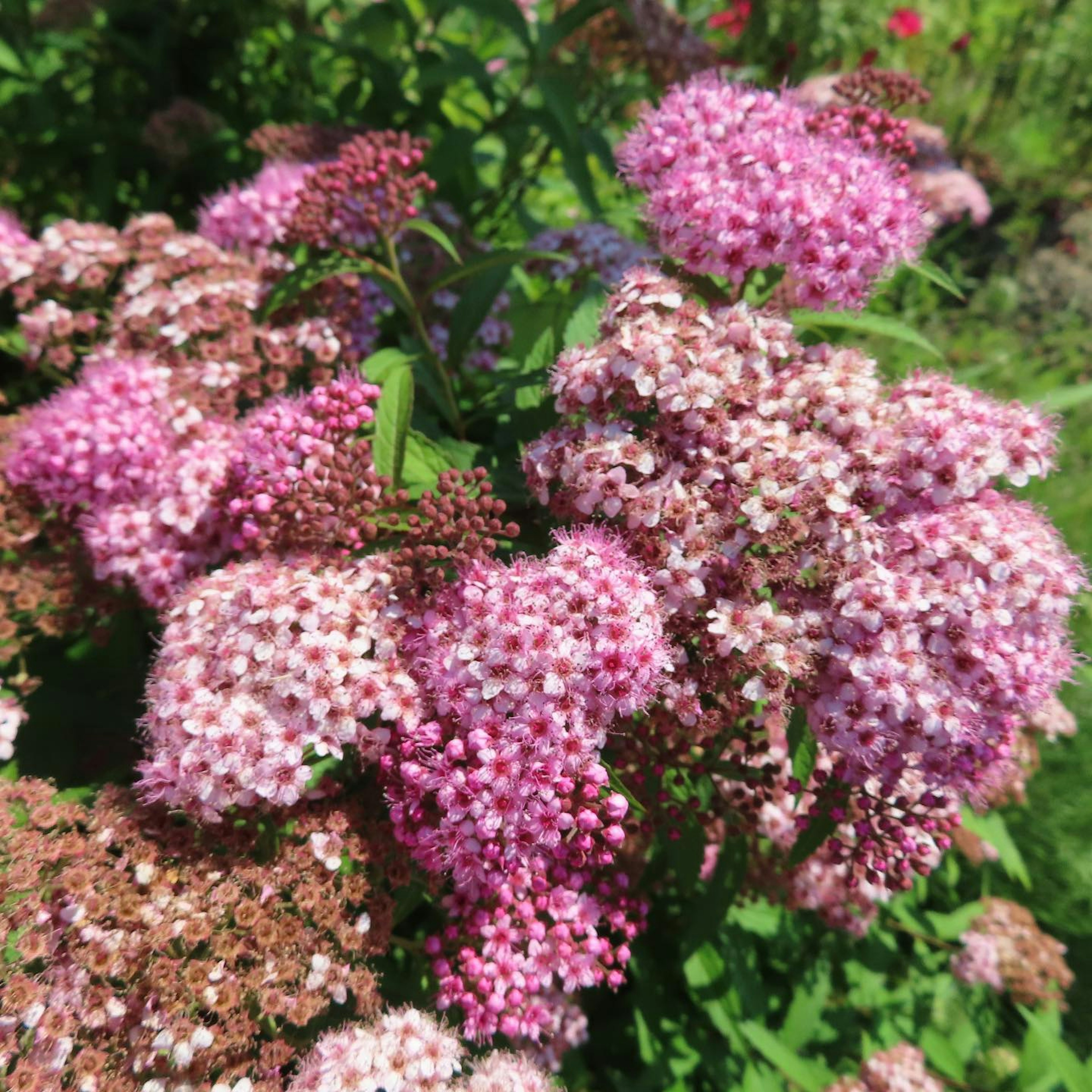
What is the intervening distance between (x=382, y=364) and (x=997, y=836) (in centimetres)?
262

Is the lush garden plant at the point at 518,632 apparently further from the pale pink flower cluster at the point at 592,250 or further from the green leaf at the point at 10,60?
the green leaf at the point at 10,60

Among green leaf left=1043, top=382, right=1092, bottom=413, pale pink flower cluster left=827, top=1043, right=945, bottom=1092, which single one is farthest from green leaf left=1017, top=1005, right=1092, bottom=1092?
green leaf left=1043, top=382, right=1092, bottom=413

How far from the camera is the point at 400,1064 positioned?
176cm

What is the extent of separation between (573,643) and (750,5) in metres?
6.72

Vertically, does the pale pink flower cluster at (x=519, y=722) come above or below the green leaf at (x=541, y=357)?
below

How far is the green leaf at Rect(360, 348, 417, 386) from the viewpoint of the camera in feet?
7.76

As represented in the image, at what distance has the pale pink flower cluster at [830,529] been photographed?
177cm

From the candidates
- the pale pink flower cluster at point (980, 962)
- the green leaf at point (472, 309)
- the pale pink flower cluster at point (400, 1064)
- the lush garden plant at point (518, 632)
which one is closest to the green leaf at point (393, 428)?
the lush garden plant at point (518, 632)

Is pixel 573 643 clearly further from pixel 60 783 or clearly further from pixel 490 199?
pixel 490 199

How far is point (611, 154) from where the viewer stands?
367 cm

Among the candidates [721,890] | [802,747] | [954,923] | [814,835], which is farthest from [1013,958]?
[802,747]

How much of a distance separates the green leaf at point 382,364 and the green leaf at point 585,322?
45 centimetres

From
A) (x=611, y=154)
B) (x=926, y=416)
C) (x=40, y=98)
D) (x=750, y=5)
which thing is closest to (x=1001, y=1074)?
(x=926, y=416)

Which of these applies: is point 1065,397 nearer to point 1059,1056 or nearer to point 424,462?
point 424,462
